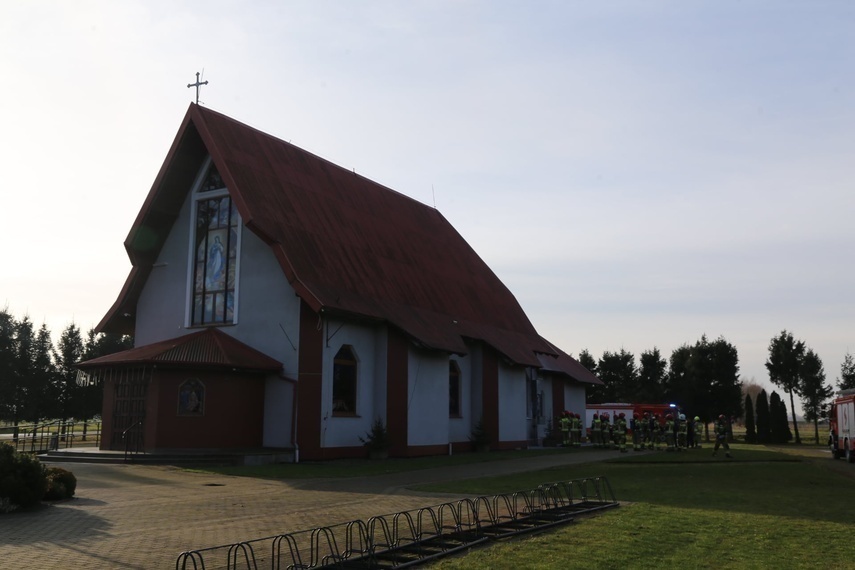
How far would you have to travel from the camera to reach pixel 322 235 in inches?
1138

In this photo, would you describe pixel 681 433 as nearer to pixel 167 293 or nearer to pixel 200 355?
pixel 200 355

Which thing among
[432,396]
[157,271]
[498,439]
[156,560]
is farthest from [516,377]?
[156,560]

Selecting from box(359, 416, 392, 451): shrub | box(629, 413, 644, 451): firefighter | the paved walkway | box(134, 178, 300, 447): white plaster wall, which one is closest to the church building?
box(134, 178, 300, 447): white plaster wall

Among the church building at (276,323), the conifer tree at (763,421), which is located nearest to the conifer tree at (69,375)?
the church building at (276,323)

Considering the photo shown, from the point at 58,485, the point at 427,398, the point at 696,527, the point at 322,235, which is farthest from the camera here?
the point at 427,398

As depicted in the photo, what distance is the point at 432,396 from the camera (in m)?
30.3

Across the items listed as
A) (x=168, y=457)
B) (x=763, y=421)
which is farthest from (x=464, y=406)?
(x=763, y=421)

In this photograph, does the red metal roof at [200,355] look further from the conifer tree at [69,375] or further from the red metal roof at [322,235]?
the conifer tree at [69,375]

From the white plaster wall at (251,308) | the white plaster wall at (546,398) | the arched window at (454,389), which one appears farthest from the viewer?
the white plaster wall at (546,398)

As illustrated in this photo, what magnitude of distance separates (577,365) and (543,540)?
39706mm

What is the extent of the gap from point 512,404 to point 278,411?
14.1 m

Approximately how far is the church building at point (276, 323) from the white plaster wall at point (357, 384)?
0.06 meters

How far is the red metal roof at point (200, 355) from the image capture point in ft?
78.2

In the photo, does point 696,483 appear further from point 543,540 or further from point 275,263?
point 275,263
